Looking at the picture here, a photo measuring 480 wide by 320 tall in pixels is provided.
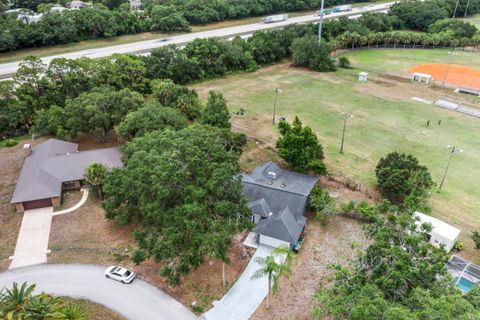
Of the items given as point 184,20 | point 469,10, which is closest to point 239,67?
point 184,20

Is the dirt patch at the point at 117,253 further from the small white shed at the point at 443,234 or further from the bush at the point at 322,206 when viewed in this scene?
the small white shed at the point at 443,234

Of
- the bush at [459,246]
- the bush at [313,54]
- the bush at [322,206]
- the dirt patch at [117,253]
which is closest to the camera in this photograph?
the dirt patch at [117,253]

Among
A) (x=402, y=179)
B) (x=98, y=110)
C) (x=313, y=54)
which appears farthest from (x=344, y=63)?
(x=98, y=110)

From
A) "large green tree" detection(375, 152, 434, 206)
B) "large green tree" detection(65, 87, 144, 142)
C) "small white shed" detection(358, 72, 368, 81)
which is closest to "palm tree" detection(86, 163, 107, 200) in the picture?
"large green tree" detection(65, 87, 144, 142)

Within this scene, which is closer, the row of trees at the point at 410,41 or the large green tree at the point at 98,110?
the large green tree at the point at 98,110

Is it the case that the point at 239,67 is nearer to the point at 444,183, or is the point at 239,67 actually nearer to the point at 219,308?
the point at 444,183

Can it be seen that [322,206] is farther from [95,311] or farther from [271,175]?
[95,311]

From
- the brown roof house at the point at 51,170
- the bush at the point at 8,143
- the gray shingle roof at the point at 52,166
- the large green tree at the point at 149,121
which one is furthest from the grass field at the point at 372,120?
the bush at the point at 8,143

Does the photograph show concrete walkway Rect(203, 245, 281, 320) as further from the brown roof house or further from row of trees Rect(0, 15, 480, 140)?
row of trees Rect(0, 15, 480, 140)
